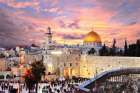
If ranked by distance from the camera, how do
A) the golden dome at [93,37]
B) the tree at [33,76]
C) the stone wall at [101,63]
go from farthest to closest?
the golden dome at [93,37] → the stone wall at [101,63] → the tree at [33,76]

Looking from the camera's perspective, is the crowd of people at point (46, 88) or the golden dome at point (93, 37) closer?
the crowd of people at point (46, 88)

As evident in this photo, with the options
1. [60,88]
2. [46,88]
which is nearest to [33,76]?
[46,88]

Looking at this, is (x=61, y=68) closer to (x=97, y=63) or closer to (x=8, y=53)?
(x=97, y=63)

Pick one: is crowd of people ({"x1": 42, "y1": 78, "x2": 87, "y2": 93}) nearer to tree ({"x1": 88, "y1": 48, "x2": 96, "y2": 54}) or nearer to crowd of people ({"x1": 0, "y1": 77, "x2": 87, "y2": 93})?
crowd of people ({"x1": 0, "y1": 77, "x2": 87, "y2": 93})

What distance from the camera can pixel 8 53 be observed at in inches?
4013

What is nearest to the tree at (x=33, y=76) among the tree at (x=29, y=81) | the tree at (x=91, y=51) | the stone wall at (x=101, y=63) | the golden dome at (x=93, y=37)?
the tree at (x=29, y=81)

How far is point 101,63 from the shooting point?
183 feet

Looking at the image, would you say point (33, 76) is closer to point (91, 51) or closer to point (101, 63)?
point (101, 63)

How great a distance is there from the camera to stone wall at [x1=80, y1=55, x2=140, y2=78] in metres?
49.8

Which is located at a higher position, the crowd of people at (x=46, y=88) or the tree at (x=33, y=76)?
the tree at (x=33, y=76)

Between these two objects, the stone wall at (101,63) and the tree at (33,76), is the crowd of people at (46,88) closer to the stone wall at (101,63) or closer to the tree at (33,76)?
the tree at (33,76)

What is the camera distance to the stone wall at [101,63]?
49.8 metres

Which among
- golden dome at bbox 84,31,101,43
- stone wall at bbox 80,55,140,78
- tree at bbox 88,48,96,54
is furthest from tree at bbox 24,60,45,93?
golden dome at bbox 84,31,101,43

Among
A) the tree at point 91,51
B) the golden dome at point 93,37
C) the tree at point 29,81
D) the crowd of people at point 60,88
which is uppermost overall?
the golden dome at point 93,37
